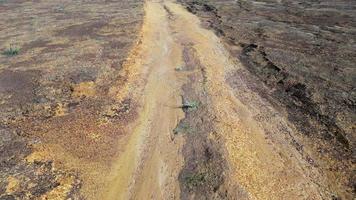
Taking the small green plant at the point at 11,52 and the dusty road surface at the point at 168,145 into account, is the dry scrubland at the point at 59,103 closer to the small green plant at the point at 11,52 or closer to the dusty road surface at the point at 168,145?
the dusty road surface at the point at 168,145

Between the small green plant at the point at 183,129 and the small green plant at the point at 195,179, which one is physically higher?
the small green plant at the point at 183,129

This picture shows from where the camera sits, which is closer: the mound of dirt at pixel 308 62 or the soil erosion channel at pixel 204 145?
the soil erosion channel at pixel 204 145

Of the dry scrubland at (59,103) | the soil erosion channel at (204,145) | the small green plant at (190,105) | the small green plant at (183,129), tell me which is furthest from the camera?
the small green plant at (190,105)

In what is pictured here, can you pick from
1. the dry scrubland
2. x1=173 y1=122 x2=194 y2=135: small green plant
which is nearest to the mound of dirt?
x1=173 y1=122 x2=194 y2=135: small green plant

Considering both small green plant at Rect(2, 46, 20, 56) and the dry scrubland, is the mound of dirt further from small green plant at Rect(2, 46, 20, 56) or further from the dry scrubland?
small green plant at Rect(2, 46, 20, 56)

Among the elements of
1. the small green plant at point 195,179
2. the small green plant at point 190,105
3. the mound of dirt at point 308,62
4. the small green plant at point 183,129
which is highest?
the mound of dirt at point 308,62

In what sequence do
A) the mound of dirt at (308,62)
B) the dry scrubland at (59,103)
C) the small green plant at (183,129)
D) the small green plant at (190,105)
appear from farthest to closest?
the small green plant at (190,105) < the small green plant at (183,129) < the mound of dirt at (308,62) < the dry scrubland at (59,103)

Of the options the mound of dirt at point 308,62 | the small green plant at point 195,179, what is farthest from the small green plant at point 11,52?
the small green plant at point 195,179

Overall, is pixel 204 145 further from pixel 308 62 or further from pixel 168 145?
pixel 308 62
